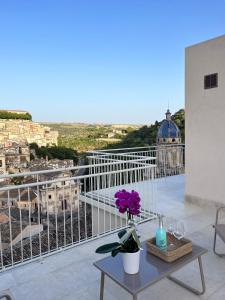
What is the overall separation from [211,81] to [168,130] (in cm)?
440

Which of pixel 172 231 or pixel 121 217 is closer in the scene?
pixel 172 231

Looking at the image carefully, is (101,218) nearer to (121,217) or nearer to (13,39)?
(121,217)

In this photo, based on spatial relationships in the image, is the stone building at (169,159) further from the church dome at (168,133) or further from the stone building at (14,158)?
the stone building at (14,158)

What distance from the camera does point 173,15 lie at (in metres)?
7.60

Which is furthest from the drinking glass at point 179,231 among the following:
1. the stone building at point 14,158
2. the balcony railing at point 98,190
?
the stone building at point 14,158

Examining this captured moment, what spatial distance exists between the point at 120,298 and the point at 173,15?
7.87m

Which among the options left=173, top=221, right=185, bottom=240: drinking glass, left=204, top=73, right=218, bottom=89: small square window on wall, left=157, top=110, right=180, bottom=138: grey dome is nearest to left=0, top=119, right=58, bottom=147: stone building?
left=157, top=110, right=180, bottom=138: grey dome

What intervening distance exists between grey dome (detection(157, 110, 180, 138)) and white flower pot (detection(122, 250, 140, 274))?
24.3 feet

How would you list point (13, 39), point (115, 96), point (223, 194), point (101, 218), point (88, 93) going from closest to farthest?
1. point (223, 194)
2. point (101, 218)
3. point (13, 39)
4. point (115, 96)
5. point (88, 93)

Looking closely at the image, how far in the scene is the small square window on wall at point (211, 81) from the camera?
4.53 meters

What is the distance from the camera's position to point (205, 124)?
4.80 m

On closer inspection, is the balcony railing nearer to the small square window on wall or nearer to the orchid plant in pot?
the orchid plant in pot

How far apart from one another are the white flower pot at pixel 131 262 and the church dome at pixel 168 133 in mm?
7352

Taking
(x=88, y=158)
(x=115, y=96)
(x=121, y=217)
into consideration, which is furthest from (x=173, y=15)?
(x=115, y=96)
